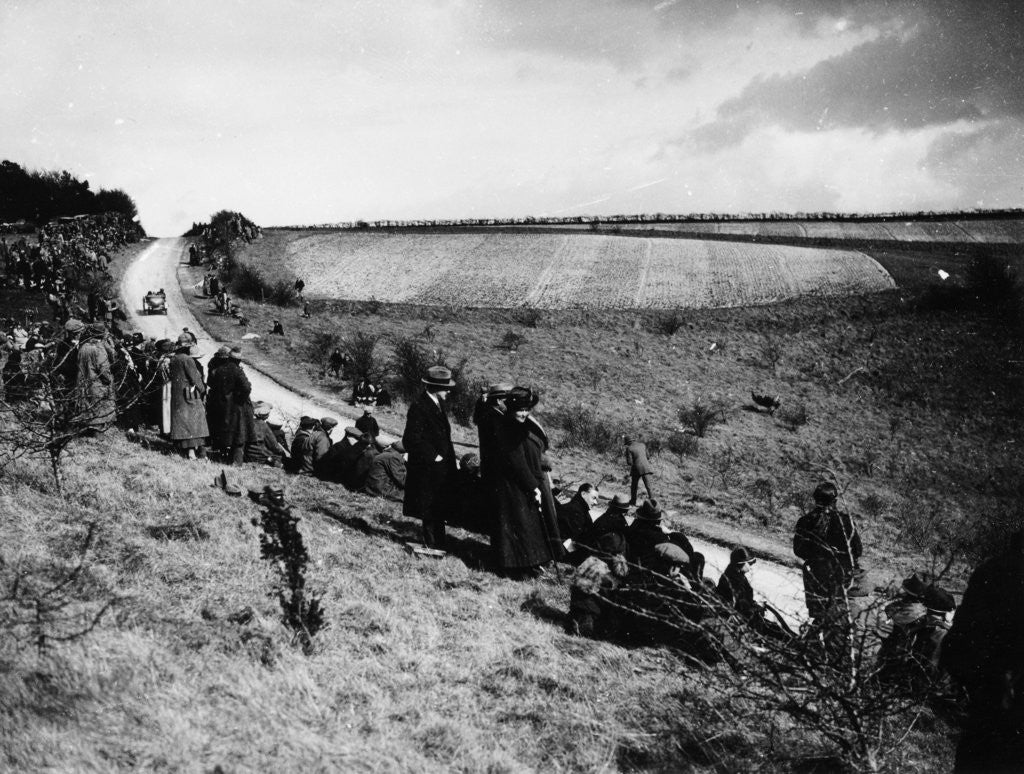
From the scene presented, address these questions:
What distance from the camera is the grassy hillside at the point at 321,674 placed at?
123 inches

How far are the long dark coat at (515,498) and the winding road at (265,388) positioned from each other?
2.11 meters

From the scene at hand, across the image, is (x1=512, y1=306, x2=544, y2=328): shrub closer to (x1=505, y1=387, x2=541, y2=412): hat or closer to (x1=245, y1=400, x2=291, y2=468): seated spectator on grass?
(x1=245, y1=400, x2=291, y2=468): seated spectator on grass

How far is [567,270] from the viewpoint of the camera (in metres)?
36.9

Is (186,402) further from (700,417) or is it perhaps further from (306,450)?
(700,417)

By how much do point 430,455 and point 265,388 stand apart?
35.9ft

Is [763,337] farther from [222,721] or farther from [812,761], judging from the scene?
[222,721]

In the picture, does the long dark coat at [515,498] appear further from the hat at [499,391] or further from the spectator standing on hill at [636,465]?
the spectator standing on hill at [636,465]

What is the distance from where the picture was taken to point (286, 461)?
911cm

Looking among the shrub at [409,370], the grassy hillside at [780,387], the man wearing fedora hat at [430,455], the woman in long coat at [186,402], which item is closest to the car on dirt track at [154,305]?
the grassy hillside at [780,387]

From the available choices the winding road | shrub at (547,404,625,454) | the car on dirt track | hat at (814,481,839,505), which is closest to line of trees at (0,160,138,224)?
the winding road

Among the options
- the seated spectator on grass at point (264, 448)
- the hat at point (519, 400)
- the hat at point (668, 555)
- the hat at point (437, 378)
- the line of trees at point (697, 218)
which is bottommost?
the hat at point (668, 555)

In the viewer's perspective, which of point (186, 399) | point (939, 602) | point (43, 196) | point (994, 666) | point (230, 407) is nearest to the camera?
point (994, 666)

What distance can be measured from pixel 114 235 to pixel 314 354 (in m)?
31.4

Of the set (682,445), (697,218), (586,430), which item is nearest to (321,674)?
(586,430)
